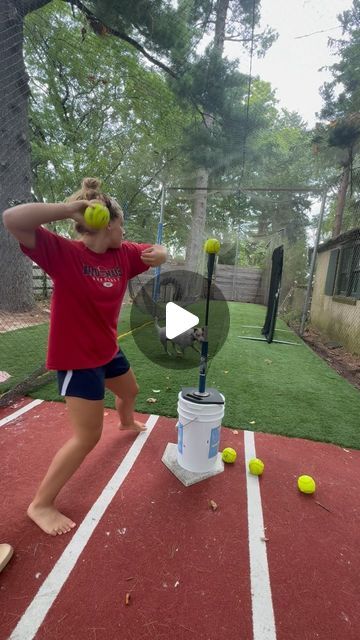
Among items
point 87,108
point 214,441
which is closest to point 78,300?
point 214,441

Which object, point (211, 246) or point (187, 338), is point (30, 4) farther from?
point (211, 246)

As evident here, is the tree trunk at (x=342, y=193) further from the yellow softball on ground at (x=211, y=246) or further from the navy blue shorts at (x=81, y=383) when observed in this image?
the navy blue shorts at (x=81, y=383)

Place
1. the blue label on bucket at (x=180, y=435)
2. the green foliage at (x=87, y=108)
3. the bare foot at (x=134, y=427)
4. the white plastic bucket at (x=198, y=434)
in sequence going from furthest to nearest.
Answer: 1. the green foliage at (x=87, y=108)
2. the bare foot at (x=134, y=427)
3. the blue label on bucket at (x=180, y=435)
4. the white plastic bucket at (x=198, y=434)

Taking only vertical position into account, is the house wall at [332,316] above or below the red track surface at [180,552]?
above

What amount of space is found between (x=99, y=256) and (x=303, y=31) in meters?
5.85

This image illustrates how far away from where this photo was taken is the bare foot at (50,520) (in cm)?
141

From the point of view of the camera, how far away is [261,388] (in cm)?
335

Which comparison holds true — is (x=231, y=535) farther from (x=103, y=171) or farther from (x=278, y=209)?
(x=278, y=209)

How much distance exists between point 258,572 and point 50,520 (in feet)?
3.25

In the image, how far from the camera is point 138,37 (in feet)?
22.1

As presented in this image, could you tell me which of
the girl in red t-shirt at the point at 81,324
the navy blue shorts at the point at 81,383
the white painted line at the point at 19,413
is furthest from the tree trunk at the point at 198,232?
the navy blue shorts at the point at 81,383
